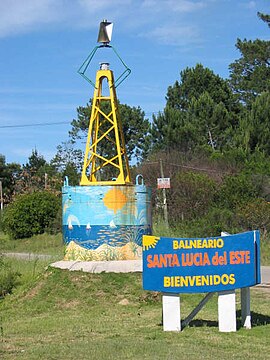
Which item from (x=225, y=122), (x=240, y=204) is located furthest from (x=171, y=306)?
(x=225, y=122)

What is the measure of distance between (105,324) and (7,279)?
207 inches

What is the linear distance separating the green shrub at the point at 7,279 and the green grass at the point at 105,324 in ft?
0.85

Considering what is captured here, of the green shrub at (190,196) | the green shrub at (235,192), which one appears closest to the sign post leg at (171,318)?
the green shrub at (235,192)

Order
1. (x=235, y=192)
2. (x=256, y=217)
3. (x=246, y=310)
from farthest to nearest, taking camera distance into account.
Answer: (x=235, y=192) < (x=256, y=217) < (x=246, y=310)

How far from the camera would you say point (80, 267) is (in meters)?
13.5

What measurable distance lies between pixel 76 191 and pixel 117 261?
1715 mm

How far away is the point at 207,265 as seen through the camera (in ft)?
30.2

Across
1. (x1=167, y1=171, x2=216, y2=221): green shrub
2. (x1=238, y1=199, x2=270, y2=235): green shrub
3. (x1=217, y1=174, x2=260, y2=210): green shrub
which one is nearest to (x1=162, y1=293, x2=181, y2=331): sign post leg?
(x1=238, y1=199, x2=270, y2=235): green shrub

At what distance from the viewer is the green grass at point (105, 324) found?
7699 mm

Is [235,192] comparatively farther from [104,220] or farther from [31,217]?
[104,220]

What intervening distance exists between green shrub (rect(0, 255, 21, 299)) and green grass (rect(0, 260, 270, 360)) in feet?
0.85

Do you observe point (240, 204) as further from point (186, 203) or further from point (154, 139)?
point (154, 139)

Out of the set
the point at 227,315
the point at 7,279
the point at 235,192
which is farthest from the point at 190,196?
the point at 227,315

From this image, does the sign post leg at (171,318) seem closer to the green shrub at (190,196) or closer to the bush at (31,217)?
the green shrub at (190,196)
